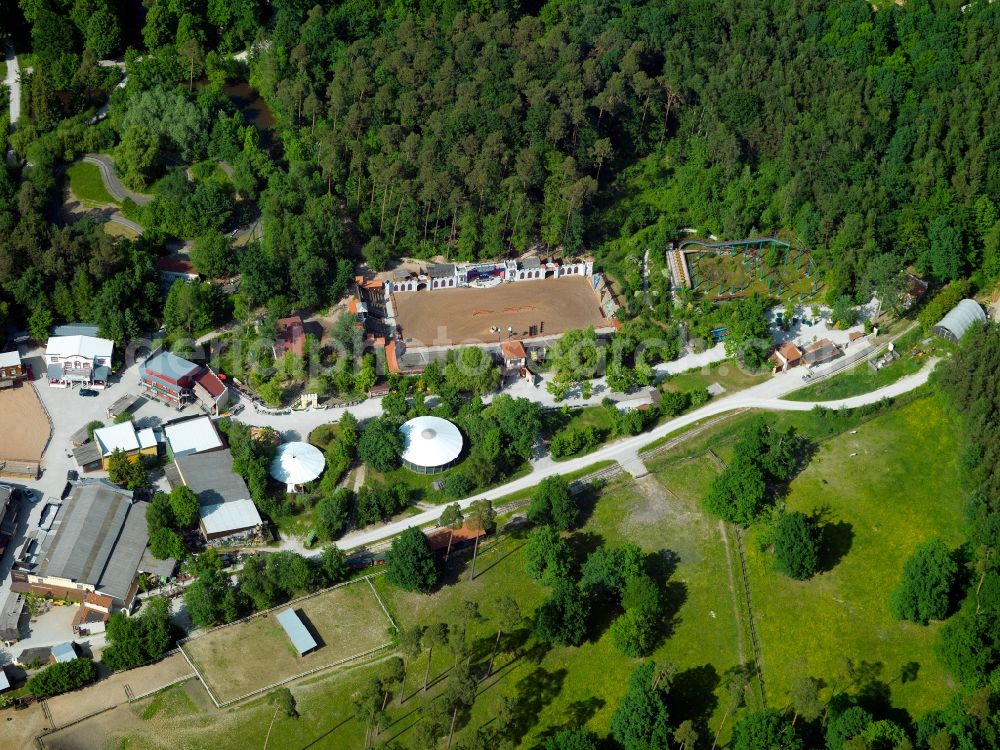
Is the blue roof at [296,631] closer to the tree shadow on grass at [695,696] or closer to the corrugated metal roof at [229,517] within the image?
the corrugated metal roof at [229,517]

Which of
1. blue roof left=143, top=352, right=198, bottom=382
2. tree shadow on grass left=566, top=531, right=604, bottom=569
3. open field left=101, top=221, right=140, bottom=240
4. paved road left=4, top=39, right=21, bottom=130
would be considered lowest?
tree shadow on grass left=566, top=531, right=604, bottom=569

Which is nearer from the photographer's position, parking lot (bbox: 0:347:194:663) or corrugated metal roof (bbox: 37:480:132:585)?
corrugated metal roof (bbox: 37:480:132:585)

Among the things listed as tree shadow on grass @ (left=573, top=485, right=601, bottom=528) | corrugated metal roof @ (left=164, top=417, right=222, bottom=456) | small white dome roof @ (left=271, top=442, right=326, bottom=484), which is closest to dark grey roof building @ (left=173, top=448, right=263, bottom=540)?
corrugated metal roof @ (left=164, top=417, right=222, bottom=456)

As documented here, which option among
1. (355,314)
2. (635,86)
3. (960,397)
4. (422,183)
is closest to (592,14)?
(635,86)

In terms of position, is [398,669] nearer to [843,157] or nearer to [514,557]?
[514,557]

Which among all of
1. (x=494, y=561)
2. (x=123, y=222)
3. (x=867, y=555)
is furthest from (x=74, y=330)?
(x=867, y=555)

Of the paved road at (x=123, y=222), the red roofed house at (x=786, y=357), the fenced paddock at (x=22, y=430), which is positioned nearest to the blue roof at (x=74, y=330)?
the fenced paddock at (x=22, y=430)

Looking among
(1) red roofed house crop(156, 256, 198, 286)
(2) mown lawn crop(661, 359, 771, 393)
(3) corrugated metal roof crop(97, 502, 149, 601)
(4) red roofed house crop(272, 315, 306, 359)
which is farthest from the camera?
(1) red roofed house crop(156, 256, 198, 286)

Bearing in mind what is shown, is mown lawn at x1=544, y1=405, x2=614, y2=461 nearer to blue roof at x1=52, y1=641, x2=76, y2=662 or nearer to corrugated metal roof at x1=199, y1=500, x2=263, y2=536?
corrugated metal roof at x1=199, y1=500, x2=263, y2=536
